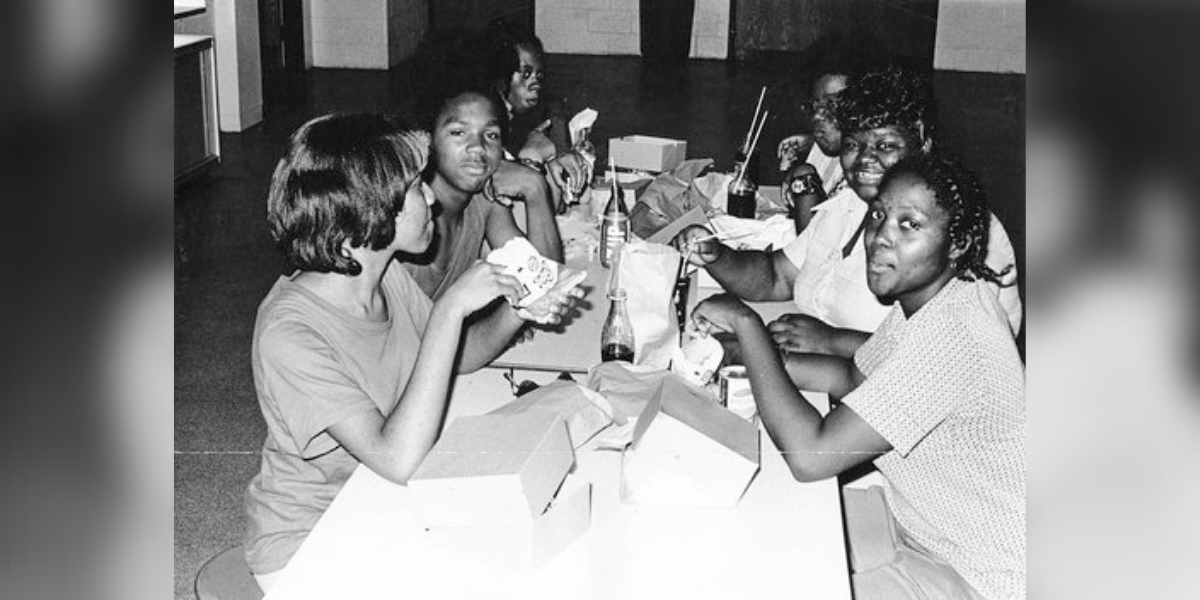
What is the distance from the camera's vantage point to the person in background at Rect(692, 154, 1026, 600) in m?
1.84

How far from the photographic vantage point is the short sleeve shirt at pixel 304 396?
1.77 metres

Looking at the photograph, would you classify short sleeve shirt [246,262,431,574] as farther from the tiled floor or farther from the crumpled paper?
the crumpled paper

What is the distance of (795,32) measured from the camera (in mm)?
12219

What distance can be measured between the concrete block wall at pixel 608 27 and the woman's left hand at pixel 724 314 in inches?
401

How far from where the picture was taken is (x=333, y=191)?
1851 mm

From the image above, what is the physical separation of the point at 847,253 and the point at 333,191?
1.37 meters

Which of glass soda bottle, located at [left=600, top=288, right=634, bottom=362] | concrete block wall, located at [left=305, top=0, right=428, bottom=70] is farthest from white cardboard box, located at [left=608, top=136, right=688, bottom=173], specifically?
concrete block wall, located at [left=305, top=0, right=428, bottom=70]

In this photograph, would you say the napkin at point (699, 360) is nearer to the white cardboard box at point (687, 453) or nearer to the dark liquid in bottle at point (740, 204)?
the white cardboard box at point (687, 453)

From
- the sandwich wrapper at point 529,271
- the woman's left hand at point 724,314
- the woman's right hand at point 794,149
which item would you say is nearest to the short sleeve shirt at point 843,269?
the woman's left hand at point 724,314

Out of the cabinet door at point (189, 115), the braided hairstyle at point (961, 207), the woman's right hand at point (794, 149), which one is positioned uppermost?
the braided hairstyle at point (961, 207)

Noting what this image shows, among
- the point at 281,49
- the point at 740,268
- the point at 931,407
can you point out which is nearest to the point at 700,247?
the point at 740,268
